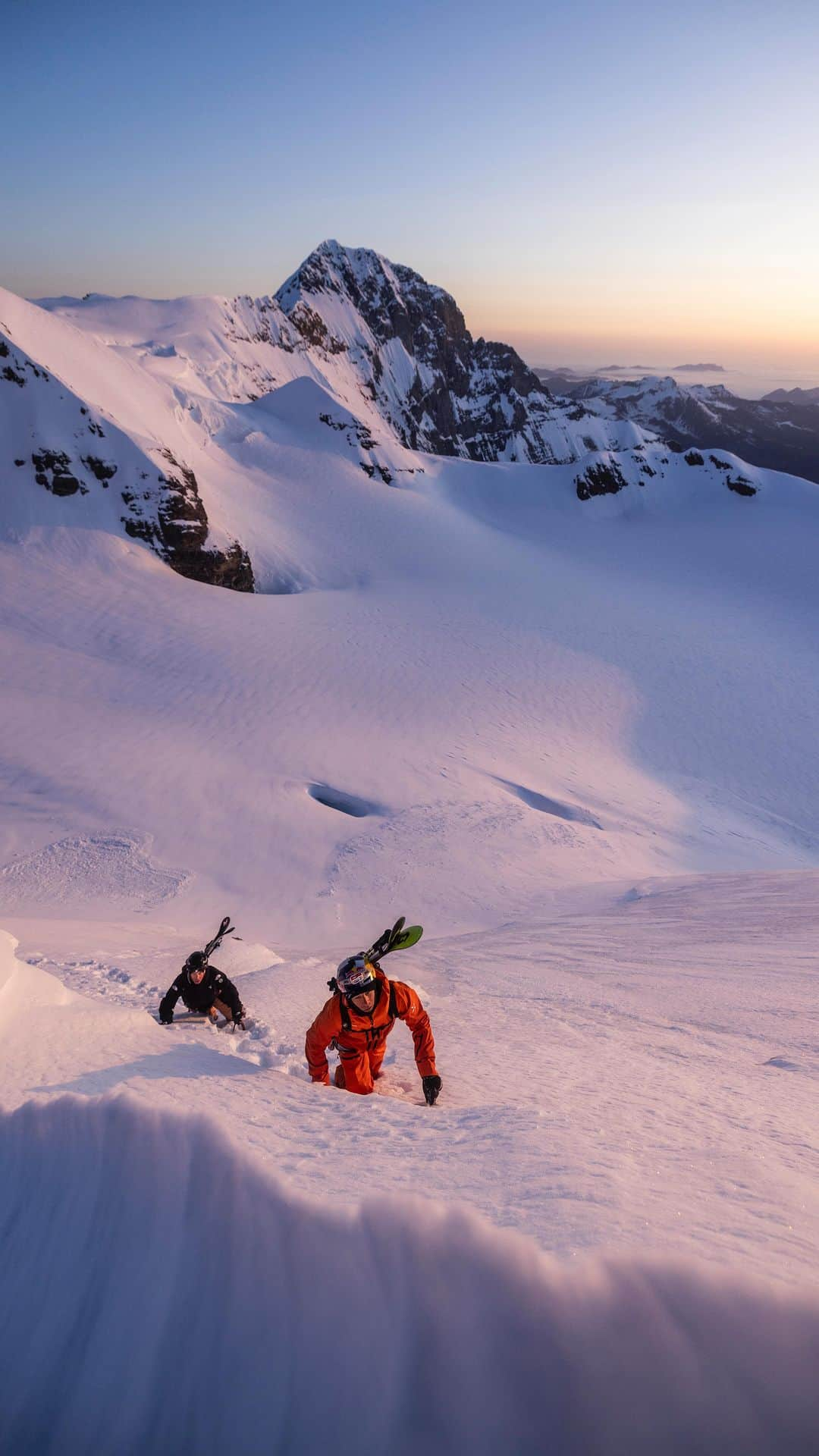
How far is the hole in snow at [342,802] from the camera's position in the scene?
14484 millimetres

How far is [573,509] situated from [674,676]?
21448 millimetres

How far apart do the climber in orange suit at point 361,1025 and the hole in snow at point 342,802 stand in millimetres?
10093

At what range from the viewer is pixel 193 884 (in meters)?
11.7

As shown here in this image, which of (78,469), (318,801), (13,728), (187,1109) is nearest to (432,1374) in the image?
(187,1109)

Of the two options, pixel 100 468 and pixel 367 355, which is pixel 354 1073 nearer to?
pixel 100 468

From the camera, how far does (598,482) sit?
1769 inches

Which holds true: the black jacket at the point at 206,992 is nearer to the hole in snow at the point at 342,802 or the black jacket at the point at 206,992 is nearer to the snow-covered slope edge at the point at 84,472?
the hole in snow at the point at 342,802

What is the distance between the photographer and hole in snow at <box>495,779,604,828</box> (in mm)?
15234

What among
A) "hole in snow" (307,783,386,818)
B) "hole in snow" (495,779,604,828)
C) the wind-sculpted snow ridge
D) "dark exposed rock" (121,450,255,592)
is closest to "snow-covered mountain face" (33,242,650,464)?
"dark exposed rock" (121,450,255,592)

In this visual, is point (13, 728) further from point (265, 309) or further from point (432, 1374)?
point (265, 309)

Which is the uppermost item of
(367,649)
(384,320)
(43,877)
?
(384,320)

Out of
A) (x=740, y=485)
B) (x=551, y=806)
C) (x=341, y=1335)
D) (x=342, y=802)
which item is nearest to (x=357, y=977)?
(x=341, y=1335)

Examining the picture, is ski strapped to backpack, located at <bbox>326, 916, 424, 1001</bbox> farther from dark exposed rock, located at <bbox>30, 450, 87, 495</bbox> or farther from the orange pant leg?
dark exposed rock, located at <bbox>30, 450, 87, 495</bbox>

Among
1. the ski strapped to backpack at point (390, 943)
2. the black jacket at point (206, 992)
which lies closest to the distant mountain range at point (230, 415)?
the black jacket at point (206, 992)
